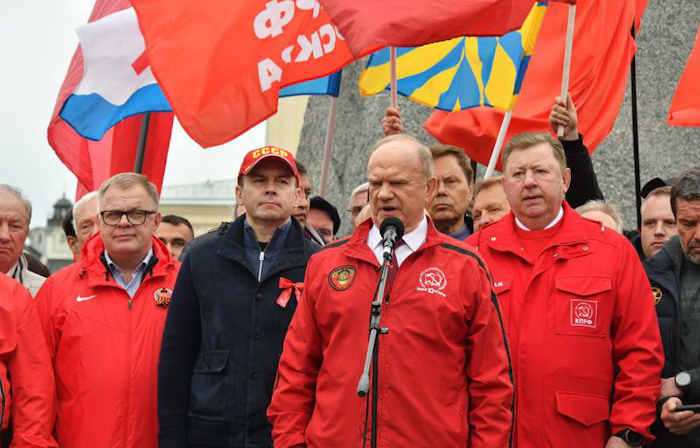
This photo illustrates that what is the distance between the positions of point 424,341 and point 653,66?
5.82 m

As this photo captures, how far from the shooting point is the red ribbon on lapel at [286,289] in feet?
15.8


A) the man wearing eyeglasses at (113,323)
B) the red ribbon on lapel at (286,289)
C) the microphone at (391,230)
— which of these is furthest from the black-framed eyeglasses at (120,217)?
the microphone at (391,230)

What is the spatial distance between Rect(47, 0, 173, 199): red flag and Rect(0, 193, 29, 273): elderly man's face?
7.98 ft

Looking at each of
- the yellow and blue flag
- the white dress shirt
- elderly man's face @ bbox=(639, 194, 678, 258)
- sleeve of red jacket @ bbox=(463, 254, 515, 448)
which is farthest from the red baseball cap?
the yellow and blue flag

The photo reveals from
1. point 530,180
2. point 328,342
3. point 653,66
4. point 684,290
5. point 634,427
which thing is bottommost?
point 634,427

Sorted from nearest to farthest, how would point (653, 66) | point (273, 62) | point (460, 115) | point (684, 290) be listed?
Answer: point (684, 290)
point (273, 62)
point (460, 115)
point (653, 66)

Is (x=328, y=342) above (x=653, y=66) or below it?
below

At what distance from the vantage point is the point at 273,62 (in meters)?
6.00

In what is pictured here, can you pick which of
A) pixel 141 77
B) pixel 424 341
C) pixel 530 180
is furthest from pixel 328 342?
pixel 141 77

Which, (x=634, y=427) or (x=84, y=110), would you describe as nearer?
(x=634, y=427)

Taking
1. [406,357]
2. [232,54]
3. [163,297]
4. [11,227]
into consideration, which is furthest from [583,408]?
[11,227]

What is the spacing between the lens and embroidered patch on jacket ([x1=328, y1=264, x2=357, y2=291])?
4.16 metres

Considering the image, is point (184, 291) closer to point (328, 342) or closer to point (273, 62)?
point (328, 342)

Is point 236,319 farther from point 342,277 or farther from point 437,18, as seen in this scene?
point 437,18
